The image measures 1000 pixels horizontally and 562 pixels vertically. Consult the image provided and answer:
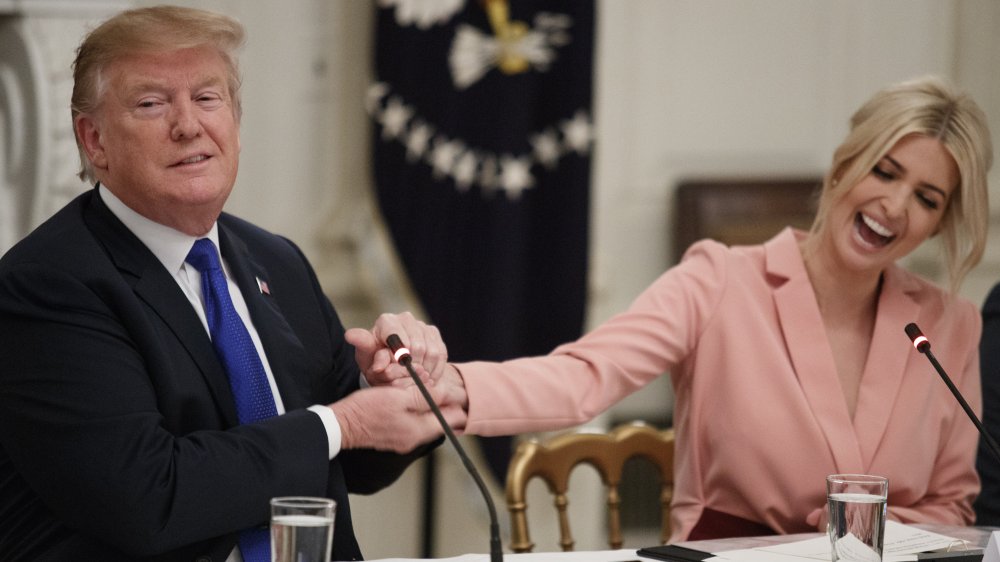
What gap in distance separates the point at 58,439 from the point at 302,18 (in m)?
2.35

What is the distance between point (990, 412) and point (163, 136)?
1.88 metres

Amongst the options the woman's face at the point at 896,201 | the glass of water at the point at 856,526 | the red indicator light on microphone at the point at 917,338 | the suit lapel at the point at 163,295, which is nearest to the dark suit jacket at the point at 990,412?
the woman's face at the point at 896,201

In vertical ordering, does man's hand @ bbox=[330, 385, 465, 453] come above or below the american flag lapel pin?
below

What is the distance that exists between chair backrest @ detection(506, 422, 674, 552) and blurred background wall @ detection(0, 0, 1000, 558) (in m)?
1.27

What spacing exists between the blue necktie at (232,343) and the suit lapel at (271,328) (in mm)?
47

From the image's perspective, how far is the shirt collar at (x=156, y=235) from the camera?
6.89 feet

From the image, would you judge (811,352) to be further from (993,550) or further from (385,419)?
(385,419)

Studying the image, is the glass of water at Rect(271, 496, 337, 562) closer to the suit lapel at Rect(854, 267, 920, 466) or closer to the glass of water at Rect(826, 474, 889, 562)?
the glass of water at Rect(826, 474, 889, 562)

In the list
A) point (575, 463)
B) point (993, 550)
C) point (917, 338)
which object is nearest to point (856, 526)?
point (993, 550)

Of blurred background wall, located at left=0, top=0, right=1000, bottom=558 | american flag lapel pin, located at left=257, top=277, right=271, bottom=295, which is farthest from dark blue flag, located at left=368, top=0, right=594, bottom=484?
american flag lapel pin, located at left=257, top=277, right=271, bottom=295

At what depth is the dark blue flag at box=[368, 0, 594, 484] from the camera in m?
3.76

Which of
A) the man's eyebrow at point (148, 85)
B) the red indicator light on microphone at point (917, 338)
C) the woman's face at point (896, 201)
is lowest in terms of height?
the red indicator light on microphone at point (917, 338)

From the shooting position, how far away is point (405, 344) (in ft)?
7.36

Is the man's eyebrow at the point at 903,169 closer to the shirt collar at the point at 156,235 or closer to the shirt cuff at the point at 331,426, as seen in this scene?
the shirt cuff at the point at 331,426
